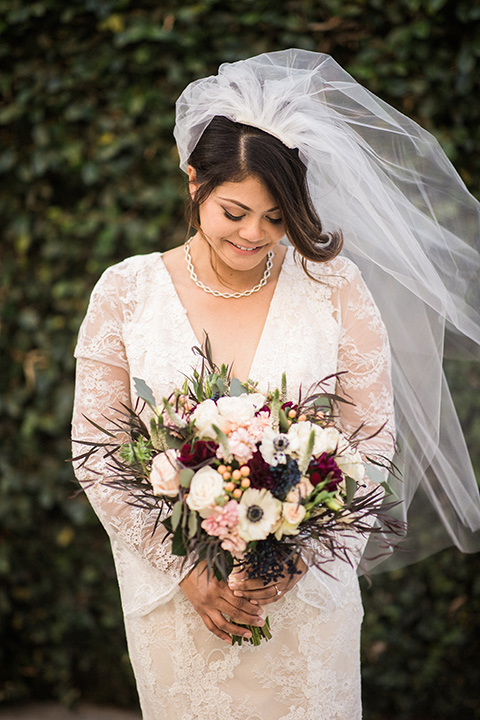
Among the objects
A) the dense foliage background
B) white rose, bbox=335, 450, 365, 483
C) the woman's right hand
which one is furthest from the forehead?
the dense foliage background

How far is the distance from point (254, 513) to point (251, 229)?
0.88 metres

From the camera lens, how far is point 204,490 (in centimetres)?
Answer: 146

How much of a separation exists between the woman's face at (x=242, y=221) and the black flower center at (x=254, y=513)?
0.85 metres

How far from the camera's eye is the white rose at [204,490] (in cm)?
145

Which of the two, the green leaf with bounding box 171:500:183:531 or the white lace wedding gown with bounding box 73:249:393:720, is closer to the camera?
the green leaf with bounding box 171:500:183:531

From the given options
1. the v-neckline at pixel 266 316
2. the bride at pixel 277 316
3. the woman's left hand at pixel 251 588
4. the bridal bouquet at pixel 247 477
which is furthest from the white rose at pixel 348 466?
the v-neckline at pixel 266 316

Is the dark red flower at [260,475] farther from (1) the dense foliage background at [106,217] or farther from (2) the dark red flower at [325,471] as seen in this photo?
(1) the dense foliage background at [106,217]

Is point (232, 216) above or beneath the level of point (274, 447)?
above

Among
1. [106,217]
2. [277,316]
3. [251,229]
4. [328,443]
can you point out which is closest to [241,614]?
[328,443]

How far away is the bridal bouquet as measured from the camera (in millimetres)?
1485

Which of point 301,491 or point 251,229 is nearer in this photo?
point 301,491

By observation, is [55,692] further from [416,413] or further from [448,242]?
[448,242]

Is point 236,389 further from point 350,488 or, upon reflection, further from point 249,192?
point 249,192

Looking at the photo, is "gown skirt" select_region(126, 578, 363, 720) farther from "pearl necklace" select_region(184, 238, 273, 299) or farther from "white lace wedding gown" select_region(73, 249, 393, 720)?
"pearl necklace" select_region(184, 238, 273, 299)
